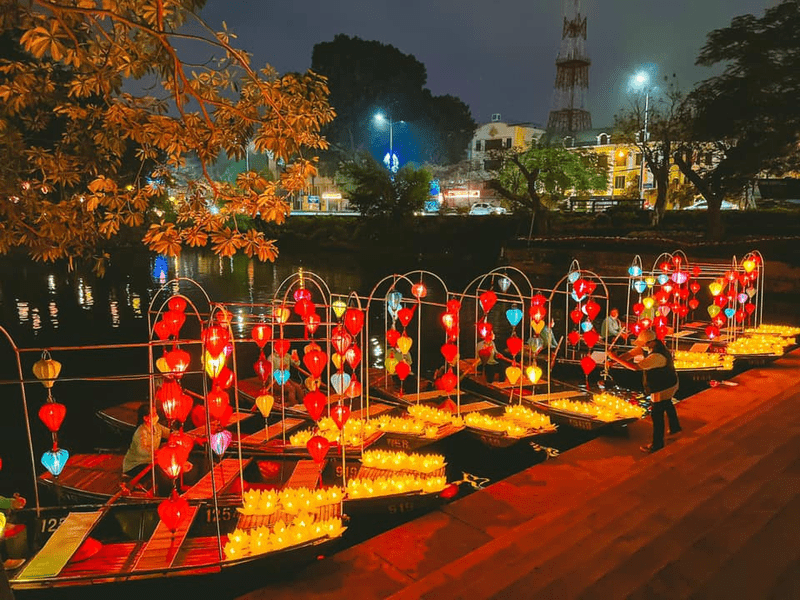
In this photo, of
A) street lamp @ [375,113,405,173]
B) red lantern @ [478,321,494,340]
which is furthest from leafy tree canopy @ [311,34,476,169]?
red lantern @ [478,321,494,340]

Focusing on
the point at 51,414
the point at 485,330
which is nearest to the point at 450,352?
the point at 485,330

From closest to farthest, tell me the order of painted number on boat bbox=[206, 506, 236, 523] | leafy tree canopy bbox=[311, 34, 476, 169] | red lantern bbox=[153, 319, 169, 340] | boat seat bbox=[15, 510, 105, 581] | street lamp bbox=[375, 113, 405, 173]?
boat seat bbox=[15, 510, 105, 581]
painted number on boat bbox=[206, 506, 236, 523]
red lantern bbox=[153, 319, 169, 340]
street lamp bbox=[375, 113, 405, 173]
leafy tree canopy bbox=[311, 34, 476, 169]

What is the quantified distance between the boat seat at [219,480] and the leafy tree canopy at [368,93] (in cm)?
4344

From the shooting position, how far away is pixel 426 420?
9.14 m

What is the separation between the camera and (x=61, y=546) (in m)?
5.48

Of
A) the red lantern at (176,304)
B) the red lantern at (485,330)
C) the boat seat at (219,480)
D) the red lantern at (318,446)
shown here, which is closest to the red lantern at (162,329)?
the red lantern at (176,304)

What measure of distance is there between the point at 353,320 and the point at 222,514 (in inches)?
108

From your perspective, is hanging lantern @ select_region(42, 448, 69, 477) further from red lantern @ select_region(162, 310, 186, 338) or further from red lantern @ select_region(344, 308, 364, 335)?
red lantern @ select_region(344, 308, 364, 335)

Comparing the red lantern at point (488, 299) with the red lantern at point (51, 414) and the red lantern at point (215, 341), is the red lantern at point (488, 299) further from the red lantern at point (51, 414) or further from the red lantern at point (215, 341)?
the red lantern at point (51, 414)

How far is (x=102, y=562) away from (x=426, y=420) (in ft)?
16.2

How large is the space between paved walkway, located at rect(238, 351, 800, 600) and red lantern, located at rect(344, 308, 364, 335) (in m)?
2.47

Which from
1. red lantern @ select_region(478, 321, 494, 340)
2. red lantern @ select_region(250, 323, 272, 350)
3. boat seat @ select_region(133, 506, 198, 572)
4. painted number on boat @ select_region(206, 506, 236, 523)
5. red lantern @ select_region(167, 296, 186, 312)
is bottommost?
painted number on boat @ select_region(206, 506, 236, 523)

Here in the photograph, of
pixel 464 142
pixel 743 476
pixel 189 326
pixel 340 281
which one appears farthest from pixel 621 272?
pixel 464 142

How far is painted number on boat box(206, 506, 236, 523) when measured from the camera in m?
6.30
